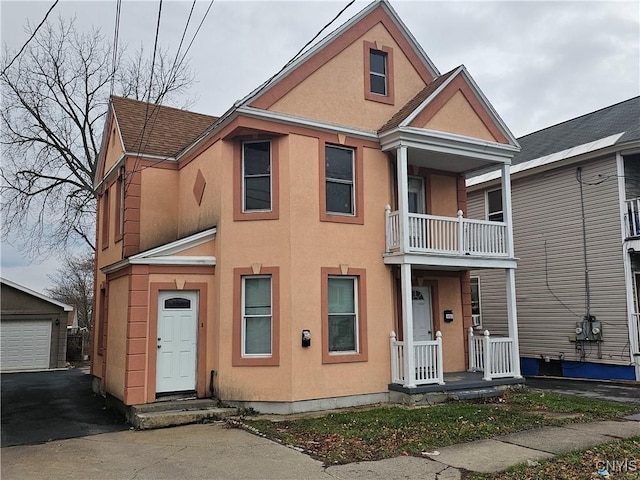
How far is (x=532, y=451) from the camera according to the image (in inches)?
293

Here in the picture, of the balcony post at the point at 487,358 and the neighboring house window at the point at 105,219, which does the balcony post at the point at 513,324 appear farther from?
the neighboring house window at the point at 105,219

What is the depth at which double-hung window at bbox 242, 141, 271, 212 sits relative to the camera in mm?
11438

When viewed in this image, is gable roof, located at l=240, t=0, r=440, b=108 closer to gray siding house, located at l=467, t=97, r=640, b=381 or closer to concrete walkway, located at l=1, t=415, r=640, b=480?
gray siding house, located at l=467, t=97, r=640, b=381

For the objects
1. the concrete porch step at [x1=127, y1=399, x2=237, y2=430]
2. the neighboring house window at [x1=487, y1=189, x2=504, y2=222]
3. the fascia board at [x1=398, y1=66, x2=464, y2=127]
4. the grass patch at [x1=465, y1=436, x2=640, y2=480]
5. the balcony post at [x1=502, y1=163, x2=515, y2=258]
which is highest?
the fascia board at [x1=398, y1=66, x2=464, y2=127]

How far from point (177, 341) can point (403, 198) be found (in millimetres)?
5673

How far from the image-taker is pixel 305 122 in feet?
37.6

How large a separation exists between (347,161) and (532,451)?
23.1 feet

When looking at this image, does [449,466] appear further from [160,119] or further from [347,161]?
[160,119]

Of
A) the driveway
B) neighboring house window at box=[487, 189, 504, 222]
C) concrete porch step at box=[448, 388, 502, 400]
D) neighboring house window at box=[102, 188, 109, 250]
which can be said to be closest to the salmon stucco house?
concrete porch step at box=[448, 388, 502, 400]

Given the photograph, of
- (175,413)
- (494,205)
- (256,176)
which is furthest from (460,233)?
(494,205)

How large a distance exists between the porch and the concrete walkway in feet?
9.46

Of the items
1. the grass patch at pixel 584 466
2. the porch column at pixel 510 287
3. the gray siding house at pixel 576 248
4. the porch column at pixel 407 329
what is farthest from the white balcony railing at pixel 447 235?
the grass patch at pixel 584 466

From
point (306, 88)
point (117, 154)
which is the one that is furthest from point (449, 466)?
point (117, 154)

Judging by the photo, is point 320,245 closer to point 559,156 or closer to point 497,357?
point 497,357
